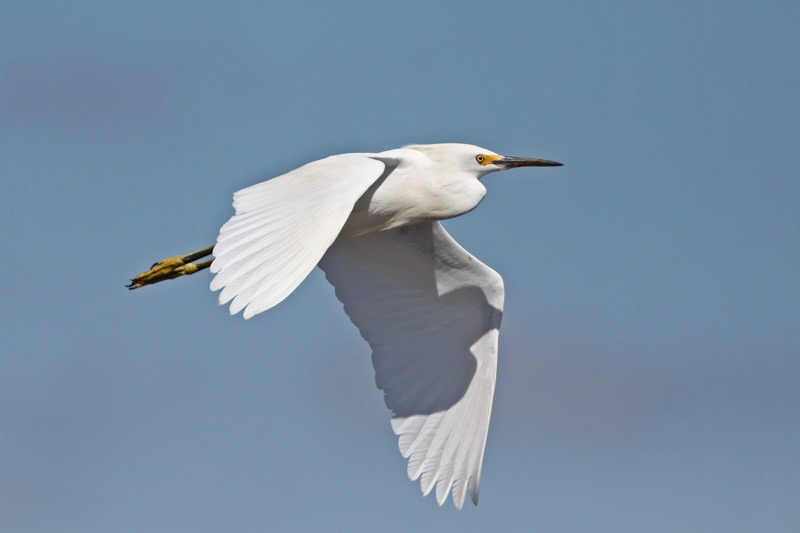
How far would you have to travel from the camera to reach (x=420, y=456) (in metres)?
14.9

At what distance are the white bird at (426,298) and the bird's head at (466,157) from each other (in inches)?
0.5

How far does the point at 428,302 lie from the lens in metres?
15.5

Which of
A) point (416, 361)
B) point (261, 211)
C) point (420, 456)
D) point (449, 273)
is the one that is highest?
point (261, 211)

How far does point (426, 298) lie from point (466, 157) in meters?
2.37

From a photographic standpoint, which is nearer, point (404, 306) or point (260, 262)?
point (260, 262)

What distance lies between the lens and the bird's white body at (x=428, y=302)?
44.4 ft

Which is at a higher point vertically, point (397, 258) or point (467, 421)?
point (397, 258)

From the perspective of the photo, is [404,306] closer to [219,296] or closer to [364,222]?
[364,222]

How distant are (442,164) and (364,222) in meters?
1.10

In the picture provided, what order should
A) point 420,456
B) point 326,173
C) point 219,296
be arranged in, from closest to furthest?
A: point 219,296, point 326,173, point 420,456

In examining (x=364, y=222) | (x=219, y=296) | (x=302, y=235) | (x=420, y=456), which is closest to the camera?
(x=219, y=296)

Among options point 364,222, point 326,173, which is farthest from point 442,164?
point 326,173

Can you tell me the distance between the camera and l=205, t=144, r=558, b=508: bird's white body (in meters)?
13.5

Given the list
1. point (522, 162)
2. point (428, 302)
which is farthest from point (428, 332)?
point (522, 162)
